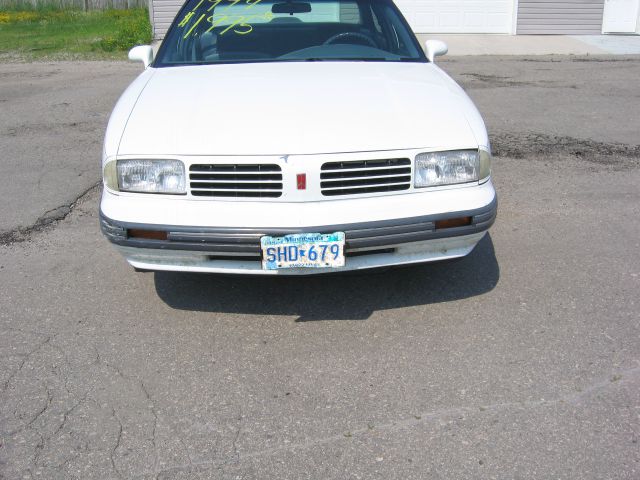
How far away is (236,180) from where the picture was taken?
11.5 ft

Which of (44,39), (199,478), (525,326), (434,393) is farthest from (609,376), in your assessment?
(44,39)

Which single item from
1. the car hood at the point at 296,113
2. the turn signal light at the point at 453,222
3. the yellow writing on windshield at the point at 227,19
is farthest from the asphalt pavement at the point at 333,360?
the yellow writing on windshield at the point at 227,19

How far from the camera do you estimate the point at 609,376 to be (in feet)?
10.9

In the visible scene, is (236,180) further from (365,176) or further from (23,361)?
(23,361)

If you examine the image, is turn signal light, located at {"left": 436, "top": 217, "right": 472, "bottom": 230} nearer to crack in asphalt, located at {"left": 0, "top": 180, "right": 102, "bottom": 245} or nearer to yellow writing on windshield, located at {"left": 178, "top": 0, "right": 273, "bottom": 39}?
yellow writing on windshield, located at {"left": 178, "top": 0, "right": 273, "bottom": 39}

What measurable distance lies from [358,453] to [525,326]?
4.43 feet

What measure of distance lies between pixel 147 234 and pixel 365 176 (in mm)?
1086

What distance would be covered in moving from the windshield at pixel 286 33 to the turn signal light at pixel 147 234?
5.64 ft

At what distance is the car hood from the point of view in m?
3.57

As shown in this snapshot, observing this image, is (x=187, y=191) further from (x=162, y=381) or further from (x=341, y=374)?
(x=341, y=374)

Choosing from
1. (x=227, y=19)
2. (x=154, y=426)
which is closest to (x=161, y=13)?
(x=227, y=19)

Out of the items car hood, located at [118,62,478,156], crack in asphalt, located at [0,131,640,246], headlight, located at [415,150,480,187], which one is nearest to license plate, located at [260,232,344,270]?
car hood, located at [118,62,478,156]

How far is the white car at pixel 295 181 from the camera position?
3477 mm

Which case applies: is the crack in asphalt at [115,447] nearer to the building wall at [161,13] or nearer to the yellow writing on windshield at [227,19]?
the yellow writing on windshield at [227,19]
